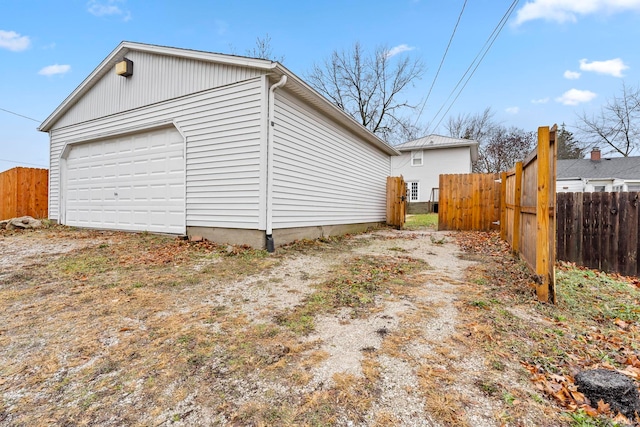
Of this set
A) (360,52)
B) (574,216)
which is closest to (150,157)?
(574,216)

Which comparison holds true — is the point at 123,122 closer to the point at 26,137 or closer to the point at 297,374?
the point at 297,374

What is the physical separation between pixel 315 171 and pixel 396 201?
515 centimetres

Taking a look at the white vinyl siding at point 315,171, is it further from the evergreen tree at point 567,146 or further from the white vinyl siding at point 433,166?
the evergreen tree at point 567,146

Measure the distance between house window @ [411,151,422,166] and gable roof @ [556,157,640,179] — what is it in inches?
391

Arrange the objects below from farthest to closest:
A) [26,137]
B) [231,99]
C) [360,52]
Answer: [360,52] → [26,137] → [231,99]

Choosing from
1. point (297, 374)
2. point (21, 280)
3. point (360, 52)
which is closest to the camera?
point (297, 374)

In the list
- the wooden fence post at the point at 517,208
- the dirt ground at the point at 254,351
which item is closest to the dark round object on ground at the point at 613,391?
the dirt ground at the point at 254,351

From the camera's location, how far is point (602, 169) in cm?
2022

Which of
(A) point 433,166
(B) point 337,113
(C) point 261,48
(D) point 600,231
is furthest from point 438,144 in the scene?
(D) point 600,231

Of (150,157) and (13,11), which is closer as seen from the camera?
(150,157)

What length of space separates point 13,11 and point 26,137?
10662mm

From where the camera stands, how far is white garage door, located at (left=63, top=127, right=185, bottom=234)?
21.9ft

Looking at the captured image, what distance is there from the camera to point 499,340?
2.26m

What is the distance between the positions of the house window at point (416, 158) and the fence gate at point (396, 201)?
30.9 feet
